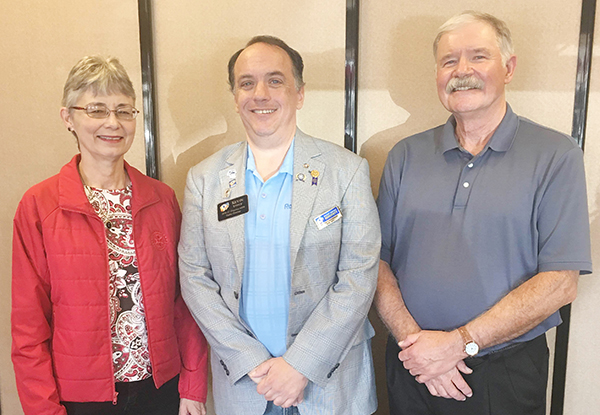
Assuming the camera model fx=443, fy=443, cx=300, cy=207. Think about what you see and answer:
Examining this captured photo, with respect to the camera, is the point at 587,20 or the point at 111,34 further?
the point at 111,34

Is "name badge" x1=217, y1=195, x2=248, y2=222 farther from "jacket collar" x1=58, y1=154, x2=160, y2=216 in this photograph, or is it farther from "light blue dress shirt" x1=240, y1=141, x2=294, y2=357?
"jacket collar" x1=58, y1=154, x2=160, y2=216

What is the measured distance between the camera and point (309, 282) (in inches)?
61.0

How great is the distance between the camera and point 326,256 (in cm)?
156

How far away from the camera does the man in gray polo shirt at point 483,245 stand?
1.50 meters

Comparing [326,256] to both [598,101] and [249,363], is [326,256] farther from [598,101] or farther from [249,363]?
[598,101]

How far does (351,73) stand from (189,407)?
5.45 ft

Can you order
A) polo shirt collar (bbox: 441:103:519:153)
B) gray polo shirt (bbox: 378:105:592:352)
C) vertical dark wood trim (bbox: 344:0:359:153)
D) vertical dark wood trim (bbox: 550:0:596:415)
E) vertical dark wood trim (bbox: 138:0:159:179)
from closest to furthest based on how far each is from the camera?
gray polo shirt (bbox: 378:105:592:352)
polo shirt collar (bbox: 441:103:519:153)
vertical dark wood trim (bbox: 550:0:596:415)
vertical dark wood trim (bbox: 344:0:359:153)
vertical dark wood trim (bbox: 138:0:159:179)

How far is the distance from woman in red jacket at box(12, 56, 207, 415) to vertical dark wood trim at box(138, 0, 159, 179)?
2.12 ft

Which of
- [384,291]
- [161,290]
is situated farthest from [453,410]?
[161,290]

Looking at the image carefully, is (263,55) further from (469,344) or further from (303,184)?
(469,344)

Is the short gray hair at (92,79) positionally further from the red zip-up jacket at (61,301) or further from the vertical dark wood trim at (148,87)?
the vertical dark wood trim at (148,87)

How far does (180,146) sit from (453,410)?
179cm

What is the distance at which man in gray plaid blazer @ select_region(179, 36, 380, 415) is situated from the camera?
59.7 inches

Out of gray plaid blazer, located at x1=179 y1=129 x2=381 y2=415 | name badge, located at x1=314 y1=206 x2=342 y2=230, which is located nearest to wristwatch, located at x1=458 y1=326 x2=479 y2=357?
gray plaid blazer, located at x1=179 y1=129 x2=381 y2=415
